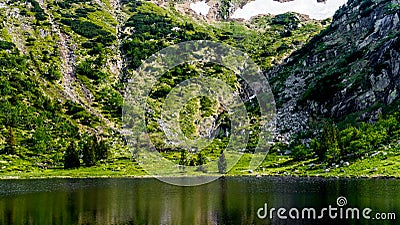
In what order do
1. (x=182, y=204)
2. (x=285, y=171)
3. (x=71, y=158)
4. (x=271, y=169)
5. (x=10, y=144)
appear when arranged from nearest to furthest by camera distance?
(x=182, y=204) < (x=285, y=171) < (x=271, y=169) < (x=71, y=158) < (x=10, y=144)

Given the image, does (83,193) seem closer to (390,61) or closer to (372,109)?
(372,109)

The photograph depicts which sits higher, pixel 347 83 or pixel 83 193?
pixel 347 83

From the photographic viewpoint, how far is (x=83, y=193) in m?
84.3

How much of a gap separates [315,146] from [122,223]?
A: 107 meters

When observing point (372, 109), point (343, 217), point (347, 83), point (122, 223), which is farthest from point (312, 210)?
point (347, 83)

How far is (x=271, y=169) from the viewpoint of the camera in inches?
5497

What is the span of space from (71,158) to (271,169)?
76.8 meters

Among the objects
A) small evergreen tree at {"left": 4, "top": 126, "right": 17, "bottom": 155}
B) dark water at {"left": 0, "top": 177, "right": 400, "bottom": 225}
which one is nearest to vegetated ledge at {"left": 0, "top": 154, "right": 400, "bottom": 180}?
dark water at {"left": 0, "top": 177, "right": 400, "bottom": 225}

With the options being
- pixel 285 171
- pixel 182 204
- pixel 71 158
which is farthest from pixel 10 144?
pixel 182 204

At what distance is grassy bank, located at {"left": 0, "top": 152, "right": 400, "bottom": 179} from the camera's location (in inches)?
4031

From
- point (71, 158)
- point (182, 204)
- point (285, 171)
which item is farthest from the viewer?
point (71, 158)

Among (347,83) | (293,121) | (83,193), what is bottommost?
(83,193)

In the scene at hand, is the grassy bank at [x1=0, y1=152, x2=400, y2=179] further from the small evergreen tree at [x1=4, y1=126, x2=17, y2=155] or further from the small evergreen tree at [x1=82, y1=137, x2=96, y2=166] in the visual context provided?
the small evergreen tree at [x1=4, y1=126, x2=17, y2=155]

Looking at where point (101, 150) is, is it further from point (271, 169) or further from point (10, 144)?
point (271, 169)
